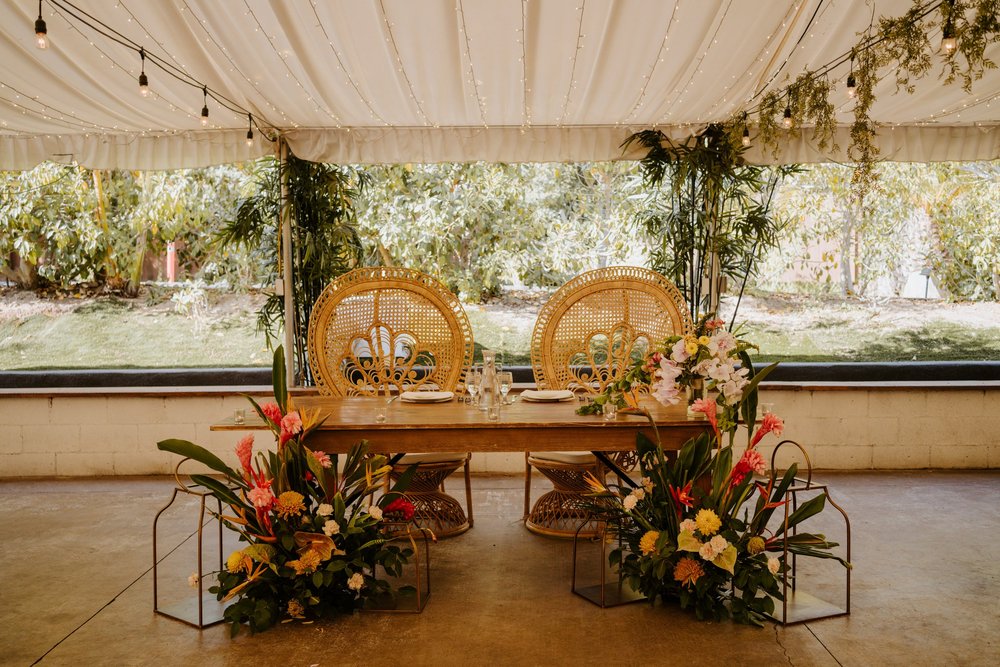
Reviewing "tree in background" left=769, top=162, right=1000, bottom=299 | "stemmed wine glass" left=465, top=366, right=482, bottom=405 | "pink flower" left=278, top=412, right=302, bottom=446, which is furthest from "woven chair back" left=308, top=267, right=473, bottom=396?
"tree in background" left=769, top=162, right=1000, bottom=299

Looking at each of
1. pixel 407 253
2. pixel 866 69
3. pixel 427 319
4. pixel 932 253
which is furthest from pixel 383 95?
pixel 932 253

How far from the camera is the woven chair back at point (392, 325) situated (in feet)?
15.3

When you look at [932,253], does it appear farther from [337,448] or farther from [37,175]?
[37,175]

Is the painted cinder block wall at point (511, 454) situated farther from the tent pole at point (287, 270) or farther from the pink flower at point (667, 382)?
the pink flower at point (667, 382)

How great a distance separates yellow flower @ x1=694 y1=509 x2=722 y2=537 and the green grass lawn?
6432mm

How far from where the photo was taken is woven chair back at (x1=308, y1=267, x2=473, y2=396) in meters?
4.67

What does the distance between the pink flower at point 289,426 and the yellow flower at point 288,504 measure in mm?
221

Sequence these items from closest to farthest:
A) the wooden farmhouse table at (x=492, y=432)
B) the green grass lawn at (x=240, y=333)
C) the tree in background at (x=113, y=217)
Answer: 1. the wooden farmhouse table at (x=492, y=432)
2. the tree in background at (x=113, y=217)
3. the green grass lawn at (x=240, y=333)

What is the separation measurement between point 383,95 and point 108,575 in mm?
2900

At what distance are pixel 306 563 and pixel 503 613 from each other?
831 mm

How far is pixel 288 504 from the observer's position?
3.22 metres

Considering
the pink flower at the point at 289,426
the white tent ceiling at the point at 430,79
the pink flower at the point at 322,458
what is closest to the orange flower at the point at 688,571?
the pink flower at the point at 322,458

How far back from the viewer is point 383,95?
473 cm

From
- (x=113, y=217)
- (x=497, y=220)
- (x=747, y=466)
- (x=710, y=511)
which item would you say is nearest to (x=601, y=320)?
(x=747, y=466)
